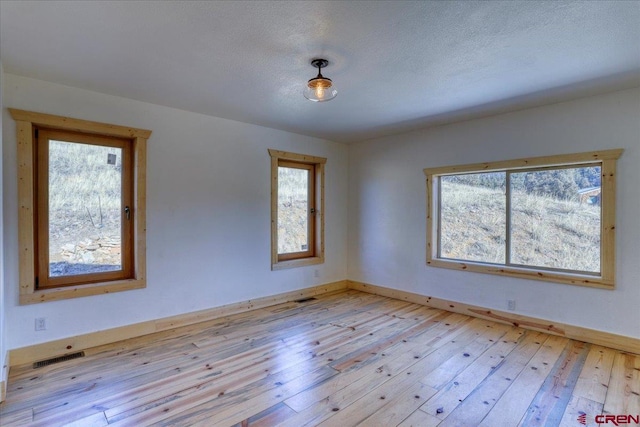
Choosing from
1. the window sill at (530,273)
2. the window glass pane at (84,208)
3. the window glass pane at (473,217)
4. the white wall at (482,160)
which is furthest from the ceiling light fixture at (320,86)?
the window sill at (530,273)

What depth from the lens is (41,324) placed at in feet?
9.33

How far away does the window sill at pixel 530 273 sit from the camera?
3.18 m

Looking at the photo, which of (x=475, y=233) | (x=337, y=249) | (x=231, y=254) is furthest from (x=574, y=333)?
(x=231, y=254)

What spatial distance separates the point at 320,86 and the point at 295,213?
2713mm

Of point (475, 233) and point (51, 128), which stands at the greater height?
point (51, 128)

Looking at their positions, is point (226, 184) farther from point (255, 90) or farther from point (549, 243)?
point (549, 243)

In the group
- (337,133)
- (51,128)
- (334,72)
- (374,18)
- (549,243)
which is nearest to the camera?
(374,18)

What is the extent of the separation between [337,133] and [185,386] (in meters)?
3.72

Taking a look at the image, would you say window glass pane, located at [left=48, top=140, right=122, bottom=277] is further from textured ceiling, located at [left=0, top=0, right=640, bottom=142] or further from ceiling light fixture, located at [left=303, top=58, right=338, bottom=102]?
ceiling light fixture, located at [left=303, top=58, right=338, bottom=102]

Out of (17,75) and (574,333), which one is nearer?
(17,75)

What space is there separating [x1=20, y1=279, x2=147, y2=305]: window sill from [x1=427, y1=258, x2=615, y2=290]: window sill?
147 inches

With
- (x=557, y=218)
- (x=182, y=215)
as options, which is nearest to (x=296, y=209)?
(x=182, y=215)

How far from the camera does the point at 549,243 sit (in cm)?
356

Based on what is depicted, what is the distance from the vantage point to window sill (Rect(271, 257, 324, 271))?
4.58m
